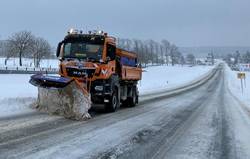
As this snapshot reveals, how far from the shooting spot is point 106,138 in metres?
10.3

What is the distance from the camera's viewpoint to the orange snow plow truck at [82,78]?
1452 centimetres

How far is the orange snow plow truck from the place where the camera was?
1452cm

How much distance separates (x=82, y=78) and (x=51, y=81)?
5.53 feet

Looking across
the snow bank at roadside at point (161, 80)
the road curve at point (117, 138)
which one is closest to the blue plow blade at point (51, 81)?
the road curve at point (117, 138)

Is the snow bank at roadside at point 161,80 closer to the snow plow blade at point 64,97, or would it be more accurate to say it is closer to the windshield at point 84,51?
the windshield at point 84,51

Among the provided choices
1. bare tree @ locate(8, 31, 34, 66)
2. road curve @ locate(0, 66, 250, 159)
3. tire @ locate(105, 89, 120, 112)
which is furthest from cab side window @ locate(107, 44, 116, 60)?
bare tree @ locate(8, 31, 34, 66)

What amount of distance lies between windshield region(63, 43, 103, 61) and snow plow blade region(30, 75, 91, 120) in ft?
6.16

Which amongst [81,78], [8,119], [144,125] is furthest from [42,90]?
[144,125]

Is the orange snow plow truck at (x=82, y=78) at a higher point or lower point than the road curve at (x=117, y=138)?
higher

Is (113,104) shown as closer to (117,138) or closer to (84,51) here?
(84,51)

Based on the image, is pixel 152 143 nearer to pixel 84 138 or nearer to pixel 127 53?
pixel 84 138

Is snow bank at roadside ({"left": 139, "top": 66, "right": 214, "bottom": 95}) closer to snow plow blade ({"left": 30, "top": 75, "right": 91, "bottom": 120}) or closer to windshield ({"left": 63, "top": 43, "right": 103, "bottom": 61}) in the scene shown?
windshield ({"left": 63, "top": 43, "right": 103, "bottom": 61})

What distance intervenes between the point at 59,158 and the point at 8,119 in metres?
5.89

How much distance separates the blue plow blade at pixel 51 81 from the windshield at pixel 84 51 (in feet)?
5.89
